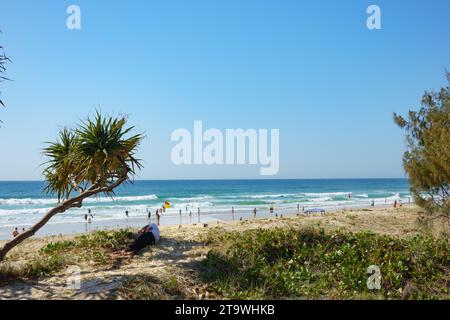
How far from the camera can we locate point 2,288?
793 centimetres

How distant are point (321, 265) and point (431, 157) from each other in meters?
6.12

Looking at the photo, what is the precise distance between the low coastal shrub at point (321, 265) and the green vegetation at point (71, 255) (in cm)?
292

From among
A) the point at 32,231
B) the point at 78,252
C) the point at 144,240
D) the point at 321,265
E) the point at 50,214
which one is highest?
the point at 50,214

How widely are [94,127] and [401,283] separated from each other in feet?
29.7

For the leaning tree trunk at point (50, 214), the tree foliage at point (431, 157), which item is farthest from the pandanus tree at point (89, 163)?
the tree foliage at point (431, 157)

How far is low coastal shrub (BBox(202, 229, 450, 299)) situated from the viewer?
8.75 meters

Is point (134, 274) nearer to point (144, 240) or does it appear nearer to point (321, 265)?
point (144, 240)

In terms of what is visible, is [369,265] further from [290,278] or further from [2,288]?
[2,288]

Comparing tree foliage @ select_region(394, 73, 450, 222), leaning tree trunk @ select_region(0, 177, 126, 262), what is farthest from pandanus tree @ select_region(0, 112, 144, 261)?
tree foliage @ select_region(394, 73, 450, 222)

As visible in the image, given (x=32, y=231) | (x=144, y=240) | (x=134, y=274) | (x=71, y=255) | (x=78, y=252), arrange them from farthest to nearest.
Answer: (x=144, y=240) → (x=78, y=252) → (x=71, y=255) → (x=32, y=231) → (x=134, y=274)

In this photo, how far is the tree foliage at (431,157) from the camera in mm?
12406

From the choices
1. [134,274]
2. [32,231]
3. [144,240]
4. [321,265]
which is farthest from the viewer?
[144,240]

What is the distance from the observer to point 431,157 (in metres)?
13.1

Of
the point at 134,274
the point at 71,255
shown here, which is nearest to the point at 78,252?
the point at 71,255
